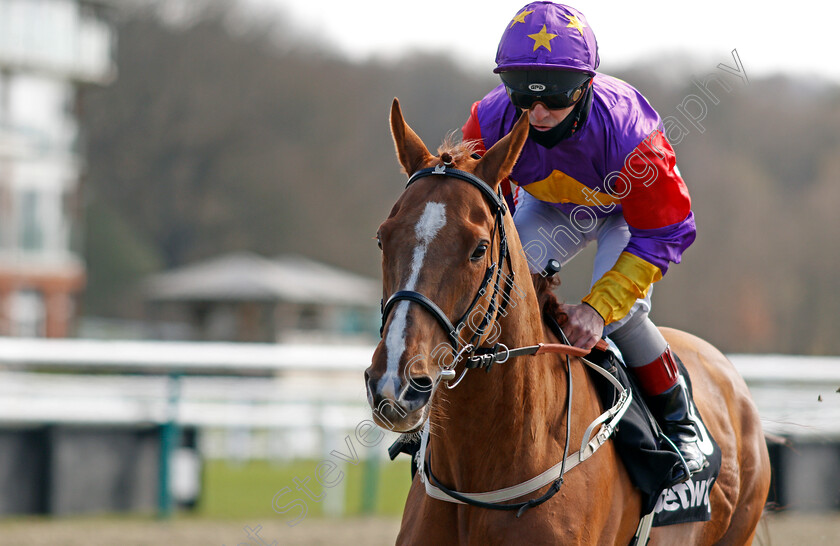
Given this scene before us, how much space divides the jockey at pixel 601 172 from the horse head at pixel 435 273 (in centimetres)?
39

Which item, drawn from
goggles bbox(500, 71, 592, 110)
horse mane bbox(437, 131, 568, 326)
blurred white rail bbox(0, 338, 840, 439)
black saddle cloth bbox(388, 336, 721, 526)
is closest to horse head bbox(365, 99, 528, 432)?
horse mane bbox(437, 131, 568, 326)

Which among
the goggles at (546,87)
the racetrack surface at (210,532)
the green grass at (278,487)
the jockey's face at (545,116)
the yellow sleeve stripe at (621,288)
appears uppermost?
the goggles at (546,87)

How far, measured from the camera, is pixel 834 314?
78.9 ft

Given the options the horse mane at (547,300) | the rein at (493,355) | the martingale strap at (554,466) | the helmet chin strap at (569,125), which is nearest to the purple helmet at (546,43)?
the helmet chin strap at (569,125)

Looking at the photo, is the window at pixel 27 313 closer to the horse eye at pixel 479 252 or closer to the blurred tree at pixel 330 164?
the blurred tree at pixel 330 164

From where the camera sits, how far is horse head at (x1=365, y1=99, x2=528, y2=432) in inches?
88.1

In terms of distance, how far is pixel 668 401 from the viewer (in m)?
3.34

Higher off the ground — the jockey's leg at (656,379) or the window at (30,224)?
the jockey's leg at (656,379)

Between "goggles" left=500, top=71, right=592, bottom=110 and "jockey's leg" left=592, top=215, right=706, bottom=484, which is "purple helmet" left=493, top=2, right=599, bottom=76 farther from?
"jockey's leg" left=592, top=215, right=706, bottom=484

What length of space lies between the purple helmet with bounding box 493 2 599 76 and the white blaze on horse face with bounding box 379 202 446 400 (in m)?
0.67

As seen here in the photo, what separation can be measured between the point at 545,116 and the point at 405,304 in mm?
937

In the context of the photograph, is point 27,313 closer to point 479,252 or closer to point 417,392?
point 479,252

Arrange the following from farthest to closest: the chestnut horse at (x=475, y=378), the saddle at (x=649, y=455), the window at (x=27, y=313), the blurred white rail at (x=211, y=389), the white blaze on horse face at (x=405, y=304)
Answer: the window at (x=27, y=313) → the blurred white rail at (x=211, y=389) → the saddle at (x=649, y=455) → the chestnut horse at (x=475, y=378) → the white blaze on horse face at (x=405, y=304)

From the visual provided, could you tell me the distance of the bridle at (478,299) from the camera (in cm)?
233
